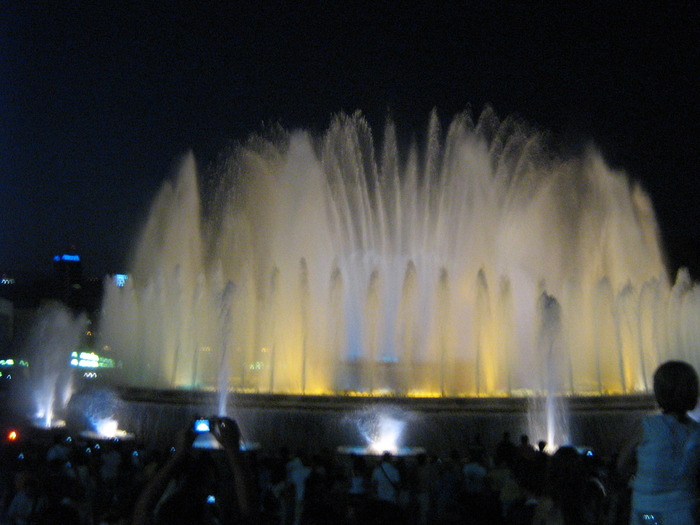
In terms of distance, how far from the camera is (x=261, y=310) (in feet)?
77.5

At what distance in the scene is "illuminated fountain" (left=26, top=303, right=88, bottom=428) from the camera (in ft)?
78.0

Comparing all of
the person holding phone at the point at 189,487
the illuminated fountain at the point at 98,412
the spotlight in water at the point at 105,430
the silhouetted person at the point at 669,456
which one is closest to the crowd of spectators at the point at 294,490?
the person holding phone at the point at 189,487

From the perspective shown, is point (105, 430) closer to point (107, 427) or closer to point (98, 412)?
point (107, 427)

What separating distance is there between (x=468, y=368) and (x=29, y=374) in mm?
15800

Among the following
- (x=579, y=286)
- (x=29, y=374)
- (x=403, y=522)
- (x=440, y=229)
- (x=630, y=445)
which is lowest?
(x=403, y=522)

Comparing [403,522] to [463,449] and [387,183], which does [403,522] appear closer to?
[463,449]

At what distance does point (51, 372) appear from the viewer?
1011 inches

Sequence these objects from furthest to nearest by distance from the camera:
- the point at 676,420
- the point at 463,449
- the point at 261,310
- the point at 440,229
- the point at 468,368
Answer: the point at 440,229
the point at 261,310
the point at 468,368
the point at 463,449
the point at 676,420

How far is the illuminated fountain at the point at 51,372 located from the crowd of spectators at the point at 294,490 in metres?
12.8

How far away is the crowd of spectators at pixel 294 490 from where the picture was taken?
11.4 ft

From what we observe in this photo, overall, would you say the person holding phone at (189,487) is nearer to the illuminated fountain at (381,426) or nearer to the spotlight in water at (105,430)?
the illuminated fountain at (381,426)

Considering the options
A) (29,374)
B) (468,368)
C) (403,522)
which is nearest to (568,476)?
(403,522)

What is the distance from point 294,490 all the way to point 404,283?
15.0 m

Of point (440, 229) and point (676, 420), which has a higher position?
point (440, 229)
